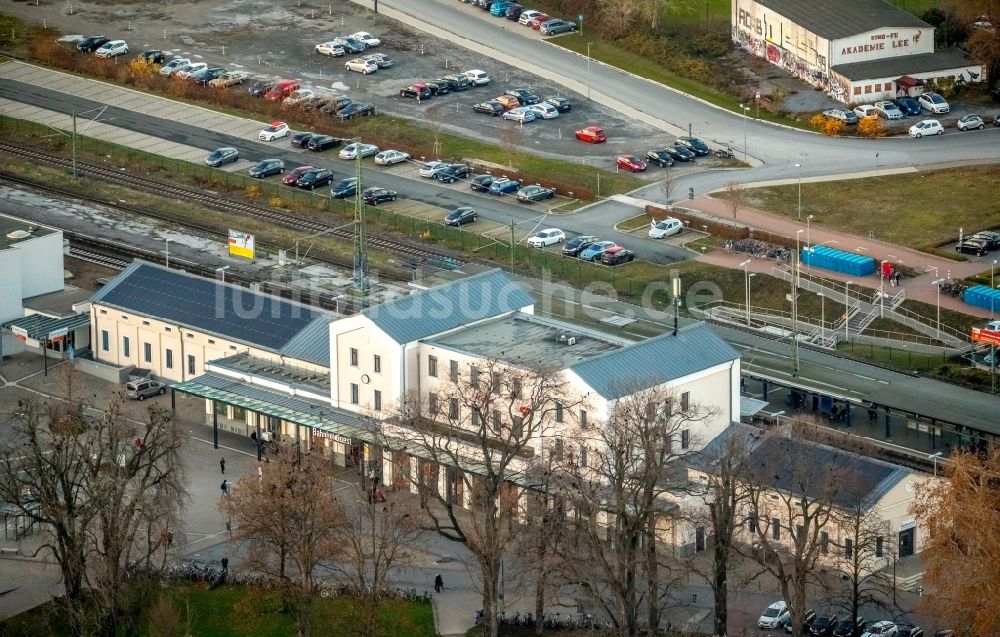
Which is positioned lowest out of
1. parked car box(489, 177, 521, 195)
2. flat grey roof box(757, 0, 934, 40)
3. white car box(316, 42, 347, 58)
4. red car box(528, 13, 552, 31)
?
parked car box(489, 177, 521, 195)

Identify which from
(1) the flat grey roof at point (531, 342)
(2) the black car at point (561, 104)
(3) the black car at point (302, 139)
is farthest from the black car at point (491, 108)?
(1) the flat grey roof at point (531, 342)

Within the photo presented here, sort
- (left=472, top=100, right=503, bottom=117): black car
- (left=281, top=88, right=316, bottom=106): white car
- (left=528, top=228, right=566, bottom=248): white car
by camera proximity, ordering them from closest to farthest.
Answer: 1. (left=528, top=228, right=566, bottom=248): white car
2. (left=472, top=100, right=503, bottom=117): black car
3. (left=281, top=88, right=316, bottom=106): white car

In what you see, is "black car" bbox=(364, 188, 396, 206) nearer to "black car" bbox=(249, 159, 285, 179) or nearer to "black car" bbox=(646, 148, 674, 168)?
"black car" bbox=(249, 159, 285, 179)

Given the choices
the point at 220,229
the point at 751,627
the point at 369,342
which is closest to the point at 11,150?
the point at 220,229

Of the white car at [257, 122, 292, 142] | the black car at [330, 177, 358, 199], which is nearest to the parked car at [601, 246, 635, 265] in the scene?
the black car at [330, 177, 358, 199]

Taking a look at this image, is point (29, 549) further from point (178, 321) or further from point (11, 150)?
point (11, 150)
